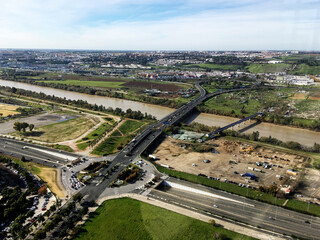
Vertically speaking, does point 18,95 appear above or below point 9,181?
above

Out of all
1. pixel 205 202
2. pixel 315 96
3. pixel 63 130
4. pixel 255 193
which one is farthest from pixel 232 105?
pixel 205 202

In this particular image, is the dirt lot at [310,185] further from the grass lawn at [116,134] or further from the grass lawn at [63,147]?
the grass lawn at [63,147]

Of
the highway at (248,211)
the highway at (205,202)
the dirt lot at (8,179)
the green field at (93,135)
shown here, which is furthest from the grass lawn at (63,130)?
the highway at (248,211)

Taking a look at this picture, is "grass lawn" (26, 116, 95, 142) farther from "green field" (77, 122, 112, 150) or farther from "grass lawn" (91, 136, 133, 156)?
"grass lawn" (91, 136, 133, 156)

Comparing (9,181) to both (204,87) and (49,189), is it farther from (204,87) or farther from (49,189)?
(204,87)

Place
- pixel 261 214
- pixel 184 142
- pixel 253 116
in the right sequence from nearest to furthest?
pixel 261 214 → pixel 184 142 → pixel 253 116

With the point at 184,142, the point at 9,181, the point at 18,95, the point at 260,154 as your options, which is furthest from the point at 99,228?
the point at 18,95

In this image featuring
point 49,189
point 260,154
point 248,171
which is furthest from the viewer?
point 260,154
